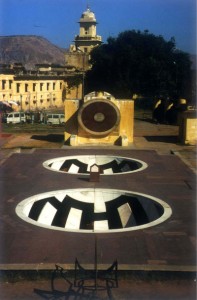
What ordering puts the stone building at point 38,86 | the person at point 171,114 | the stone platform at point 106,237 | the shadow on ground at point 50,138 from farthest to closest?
the stone building at point 38,86 → the person at point 171,114 → the shadow on ground at point 50,138 → the stone platform at point 106,237

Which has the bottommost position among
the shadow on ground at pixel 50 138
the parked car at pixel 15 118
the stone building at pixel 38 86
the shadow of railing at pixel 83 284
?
the shadow of railing at pixel 83 284

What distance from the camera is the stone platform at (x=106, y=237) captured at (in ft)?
39.2

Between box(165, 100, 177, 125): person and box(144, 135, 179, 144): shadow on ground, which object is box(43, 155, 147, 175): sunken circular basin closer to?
box(144, 135, 179, 144): shadow on ground

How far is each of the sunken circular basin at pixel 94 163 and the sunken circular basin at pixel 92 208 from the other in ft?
21.7

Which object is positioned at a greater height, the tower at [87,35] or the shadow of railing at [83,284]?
the tower at [87,35]

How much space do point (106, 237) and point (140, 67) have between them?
47101 millimetres

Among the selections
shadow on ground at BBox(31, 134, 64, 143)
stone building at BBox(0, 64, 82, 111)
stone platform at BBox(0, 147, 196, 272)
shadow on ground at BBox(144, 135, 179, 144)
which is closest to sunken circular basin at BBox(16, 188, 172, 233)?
stone platform at BBox(0, 147, 196, 272)

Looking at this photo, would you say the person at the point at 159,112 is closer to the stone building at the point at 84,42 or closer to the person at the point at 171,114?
the person at the point at 171,114

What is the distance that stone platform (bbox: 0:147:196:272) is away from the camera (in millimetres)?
11945

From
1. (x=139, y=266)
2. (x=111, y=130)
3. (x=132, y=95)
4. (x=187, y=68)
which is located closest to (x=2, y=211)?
(x=139, y=266)

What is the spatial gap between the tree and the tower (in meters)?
22.2

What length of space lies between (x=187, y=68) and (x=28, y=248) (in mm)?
53824

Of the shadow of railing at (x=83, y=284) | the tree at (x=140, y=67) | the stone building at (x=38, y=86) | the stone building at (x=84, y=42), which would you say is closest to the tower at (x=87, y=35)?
the stone building at (x=84, y=42)

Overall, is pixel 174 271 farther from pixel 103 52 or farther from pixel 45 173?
pixel 103 52
